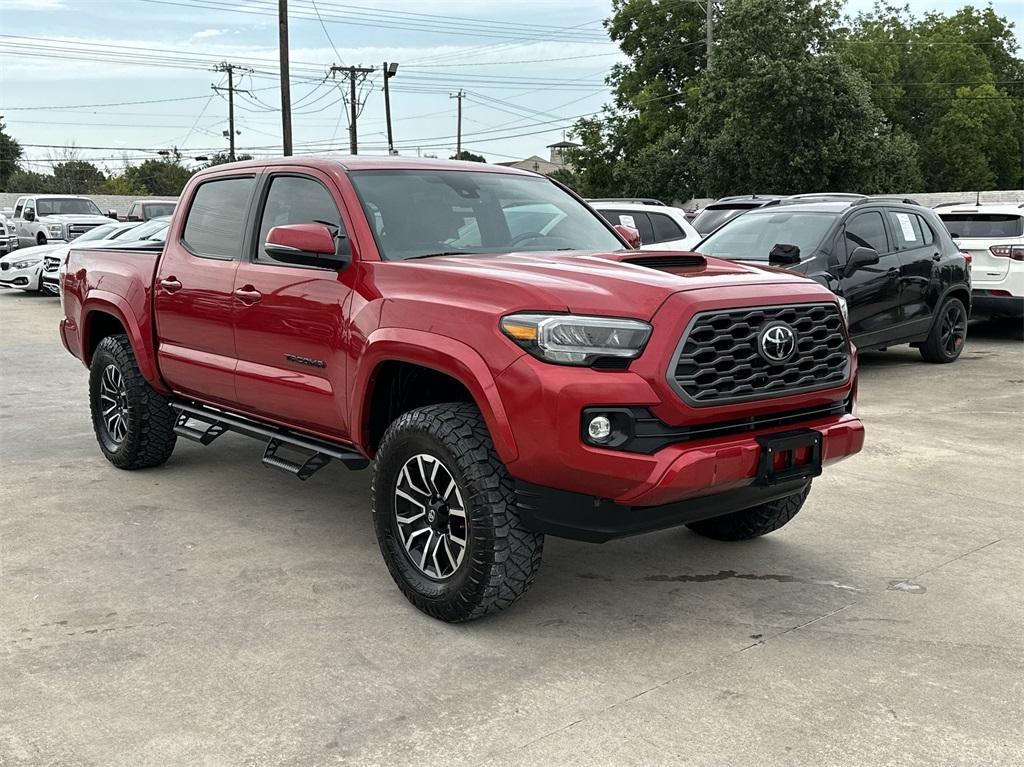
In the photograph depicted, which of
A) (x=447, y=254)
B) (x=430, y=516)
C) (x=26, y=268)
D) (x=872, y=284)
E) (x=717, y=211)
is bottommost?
(x=26, y=268)

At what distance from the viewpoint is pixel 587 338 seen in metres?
3.68

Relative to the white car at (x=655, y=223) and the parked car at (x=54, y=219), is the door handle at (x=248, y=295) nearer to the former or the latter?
the white car at (x=655, y=223)

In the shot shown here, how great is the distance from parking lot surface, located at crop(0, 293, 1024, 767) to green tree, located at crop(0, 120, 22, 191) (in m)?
83.2

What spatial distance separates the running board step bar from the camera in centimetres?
485

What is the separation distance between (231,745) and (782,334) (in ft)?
7.88

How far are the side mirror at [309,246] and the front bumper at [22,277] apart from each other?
15850 millimetres

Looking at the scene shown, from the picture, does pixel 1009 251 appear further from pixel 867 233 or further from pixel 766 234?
pixel 766 234

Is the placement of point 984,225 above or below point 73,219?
above

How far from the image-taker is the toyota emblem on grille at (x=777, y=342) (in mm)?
3896

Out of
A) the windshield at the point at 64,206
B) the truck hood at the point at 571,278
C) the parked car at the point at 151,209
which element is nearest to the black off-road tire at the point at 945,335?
the truck hood at the point at 571,278

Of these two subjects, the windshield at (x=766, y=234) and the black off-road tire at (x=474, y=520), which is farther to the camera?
the windshield at (x=766, y=234)

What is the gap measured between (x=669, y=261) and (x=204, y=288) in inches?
102

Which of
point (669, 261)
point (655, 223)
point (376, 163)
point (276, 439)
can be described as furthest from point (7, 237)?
point (669, 261)

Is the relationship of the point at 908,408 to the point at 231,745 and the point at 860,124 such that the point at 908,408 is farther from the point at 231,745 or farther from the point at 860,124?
the point at 860,124
